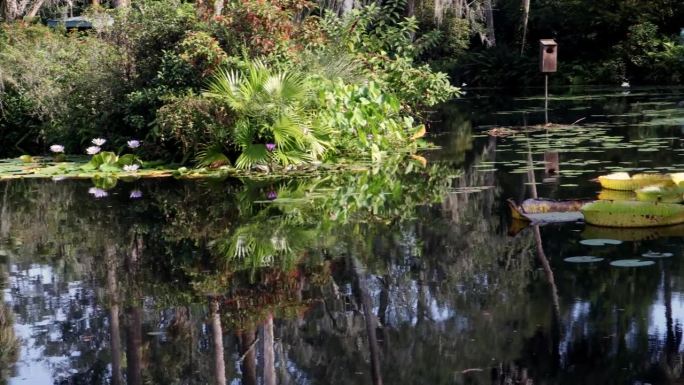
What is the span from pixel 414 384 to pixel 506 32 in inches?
1532

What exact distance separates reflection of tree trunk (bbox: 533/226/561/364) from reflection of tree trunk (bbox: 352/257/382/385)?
34.9 inches

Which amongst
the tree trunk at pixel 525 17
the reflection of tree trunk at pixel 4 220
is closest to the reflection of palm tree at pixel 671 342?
the reflection of tree trunk at pixel 4 220

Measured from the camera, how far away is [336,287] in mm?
6980

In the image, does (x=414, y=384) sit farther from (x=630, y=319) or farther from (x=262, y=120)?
(x=262, y=120)

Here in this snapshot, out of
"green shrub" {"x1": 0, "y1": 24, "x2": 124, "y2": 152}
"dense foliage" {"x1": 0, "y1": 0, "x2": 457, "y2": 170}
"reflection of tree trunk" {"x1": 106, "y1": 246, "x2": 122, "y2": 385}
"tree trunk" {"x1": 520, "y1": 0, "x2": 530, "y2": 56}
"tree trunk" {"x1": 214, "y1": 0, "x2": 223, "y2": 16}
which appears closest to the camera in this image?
"reflection of tree trunk" {"x1": 106, "y1": 246, "x2": 122, "y2": 385}

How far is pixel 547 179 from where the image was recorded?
38.4ft

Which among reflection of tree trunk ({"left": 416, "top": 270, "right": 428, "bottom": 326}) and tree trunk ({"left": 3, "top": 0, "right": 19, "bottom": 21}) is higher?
tree trunk ({"left": 3, "top": 0, "right": 19, "bottom": 21})

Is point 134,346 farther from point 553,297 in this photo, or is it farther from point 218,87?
point 218,87

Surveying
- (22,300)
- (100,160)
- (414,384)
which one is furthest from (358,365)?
(100,160)

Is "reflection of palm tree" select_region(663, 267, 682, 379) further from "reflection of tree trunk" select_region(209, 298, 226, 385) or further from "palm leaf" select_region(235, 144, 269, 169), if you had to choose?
"palm leaf" select_region(235, 144, 269, 169)

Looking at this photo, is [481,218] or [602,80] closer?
[481,218]

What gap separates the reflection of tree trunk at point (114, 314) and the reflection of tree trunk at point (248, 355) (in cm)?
65

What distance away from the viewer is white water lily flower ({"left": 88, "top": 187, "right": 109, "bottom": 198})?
12422 mm

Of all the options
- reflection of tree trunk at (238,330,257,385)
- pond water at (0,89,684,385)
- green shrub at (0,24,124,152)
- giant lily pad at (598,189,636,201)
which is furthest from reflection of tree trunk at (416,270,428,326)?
green shrub at (0,24,124,152)
